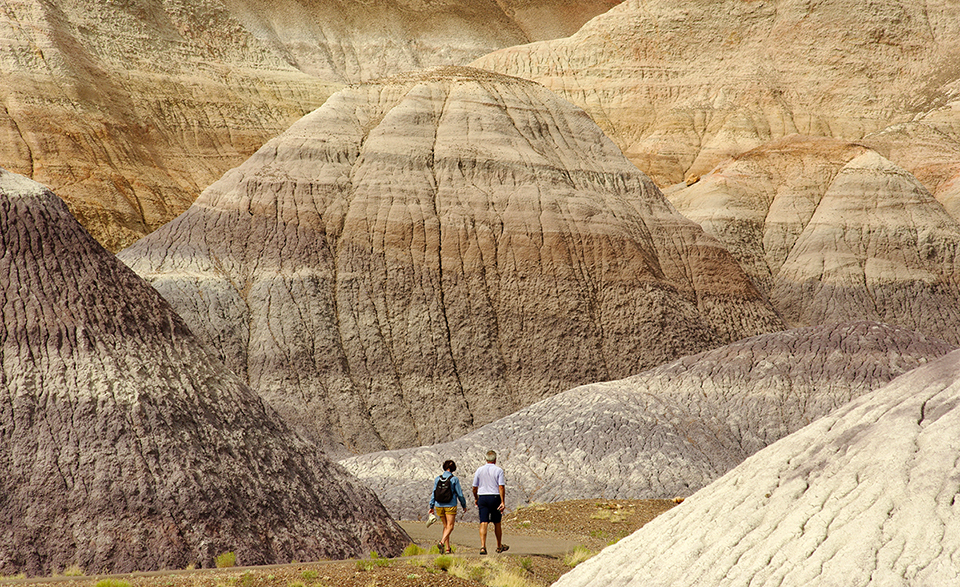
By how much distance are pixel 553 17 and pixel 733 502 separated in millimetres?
82845

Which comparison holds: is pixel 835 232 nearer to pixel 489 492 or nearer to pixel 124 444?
pixel 489 492

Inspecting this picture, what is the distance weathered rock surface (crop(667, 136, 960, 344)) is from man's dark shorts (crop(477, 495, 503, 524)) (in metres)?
34.9

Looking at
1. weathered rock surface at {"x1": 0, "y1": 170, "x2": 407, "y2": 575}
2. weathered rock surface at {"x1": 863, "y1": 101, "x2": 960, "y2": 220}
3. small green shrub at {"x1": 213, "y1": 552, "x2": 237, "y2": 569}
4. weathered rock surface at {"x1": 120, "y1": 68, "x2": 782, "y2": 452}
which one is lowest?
small green shrub at {"x1": 213, "y1": 552, "x2": 237, "y2": 569}

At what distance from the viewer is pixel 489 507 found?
45.8 feet

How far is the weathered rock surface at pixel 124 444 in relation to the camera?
12.9 metres

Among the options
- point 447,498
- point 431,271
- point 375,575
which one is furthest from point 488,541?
point 431,271

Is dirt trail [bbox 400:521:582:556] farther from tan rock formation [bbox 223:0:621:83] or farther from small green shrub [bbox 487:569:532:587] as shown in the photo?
tan rock formation [bbox 223:0:621:83]

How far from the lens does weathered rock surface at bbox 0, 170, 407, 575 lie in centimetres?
1295

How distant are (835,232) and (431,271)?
24.5 meters

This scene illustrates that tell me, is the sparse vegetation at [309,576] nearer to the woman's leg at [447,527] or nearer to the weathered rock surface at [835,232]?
the woman's leg at [447,527]

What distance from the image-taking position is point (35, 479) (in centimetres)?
1308

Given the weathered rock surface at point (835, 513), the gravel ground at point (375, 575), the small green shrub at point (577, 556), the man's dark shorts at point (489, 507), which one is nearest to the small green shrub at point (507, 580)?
the gravel ground at point (375, 575)

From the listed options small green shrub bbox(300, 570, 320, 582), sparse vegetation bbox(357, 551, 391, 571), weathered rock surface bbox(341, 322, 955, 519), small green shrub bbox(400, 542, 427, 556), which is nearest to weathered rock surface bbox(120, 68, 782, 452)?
weathered rock surface bbox(341, 322, 955, 519)

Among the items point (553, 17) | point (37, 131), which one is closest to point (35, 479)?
point (37, 131)
